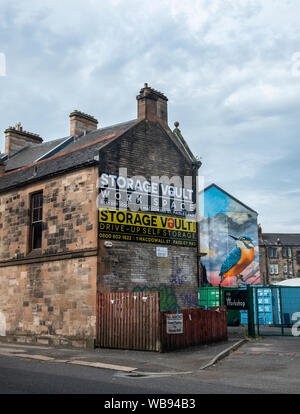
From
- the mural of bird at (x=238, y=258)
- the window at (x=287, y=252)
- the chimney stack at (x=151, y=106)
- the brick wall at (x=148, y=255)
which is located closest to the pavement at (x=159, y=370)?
the brick wall at (x=148, y=255)

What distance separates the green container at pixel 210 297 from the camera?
2291 cm

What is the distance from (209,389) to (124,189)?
1137 cm

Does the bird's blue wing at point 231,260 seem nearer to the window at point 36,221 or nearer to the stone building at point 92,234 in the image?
the stone building at point 92,234

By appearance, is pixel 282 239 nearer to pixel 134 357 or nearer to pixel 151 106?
pixel 151 106

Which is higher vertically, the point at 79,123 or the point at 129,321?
the point at 79,123

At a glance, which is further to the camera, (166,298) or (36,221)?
(36,221)

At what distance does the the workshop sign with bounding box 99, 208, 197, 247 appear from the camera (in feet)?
57.9

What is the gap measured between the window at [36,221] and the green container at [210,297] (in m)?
8.71

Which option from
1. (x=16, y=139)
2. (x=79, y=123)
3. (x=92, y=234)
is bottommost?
(x=92, y=234)

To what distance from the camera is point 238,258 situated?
1634 inches

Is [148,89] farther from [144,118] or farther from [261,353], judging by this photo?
[261,353]

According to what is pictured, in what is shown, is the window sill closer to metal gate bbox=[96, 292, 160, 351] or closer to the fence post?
metal gate bbox=[96, 292, 160, 351]

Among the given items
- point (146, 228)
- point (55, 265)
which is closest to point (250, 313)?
point (146, 228)

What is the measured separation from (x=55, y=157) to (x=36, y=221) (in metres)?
3.22
